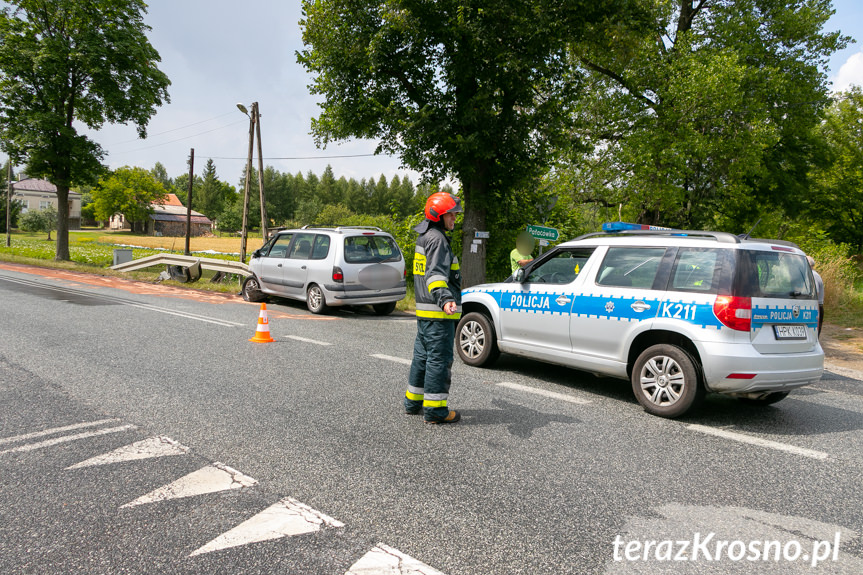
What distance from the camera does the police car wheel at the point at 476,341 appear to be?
23.3 ft

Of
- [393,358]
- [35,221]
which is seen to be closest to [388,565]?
[393,358]

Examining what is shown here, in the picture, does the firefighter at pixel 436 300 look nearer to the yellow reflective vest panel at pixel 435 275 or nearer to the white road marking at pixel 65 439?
the yellow reflective vest panel at pixel 435 275

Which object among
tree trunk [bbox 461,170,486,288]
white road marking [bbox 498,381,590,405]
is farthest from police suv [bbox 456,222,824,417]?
tree trunk [bbox 461,170,486,288]

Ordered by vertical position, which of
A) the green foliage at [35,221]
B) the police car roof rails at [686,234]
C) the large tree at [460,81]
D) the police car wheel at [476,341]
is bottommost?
the police car wheel at [476,341]

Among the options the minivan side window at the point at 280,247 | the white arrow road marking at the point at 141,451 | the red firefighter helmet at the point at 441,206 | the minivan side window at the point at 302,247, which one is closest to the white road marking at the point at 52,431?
the white arrow road marking at the point at 141,451

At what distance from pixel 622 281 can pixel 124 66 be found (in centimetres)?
2942

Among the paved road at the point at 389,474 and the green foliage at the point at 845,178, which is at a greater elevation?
the green foliage at the point at 845,178

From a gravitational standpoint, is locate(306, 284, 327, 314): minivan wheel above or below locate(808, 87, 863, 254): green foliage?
below

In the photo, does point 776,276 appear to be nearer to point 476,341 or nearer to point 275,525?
point 476,341

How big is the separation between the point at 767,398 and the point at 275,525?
5140mm

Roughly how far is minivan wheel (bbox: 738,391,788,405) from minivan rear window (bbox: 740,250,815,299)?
1045 mm

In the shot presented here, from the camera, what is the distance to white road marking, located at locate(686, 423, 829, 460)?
4.52 metres

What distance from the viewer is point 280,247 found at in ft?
44.3

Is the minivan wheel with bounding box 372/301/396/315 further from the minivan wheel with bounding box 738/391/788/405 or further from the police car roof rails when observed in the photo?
the minivan wheel with bounding box 738/391/788/405
